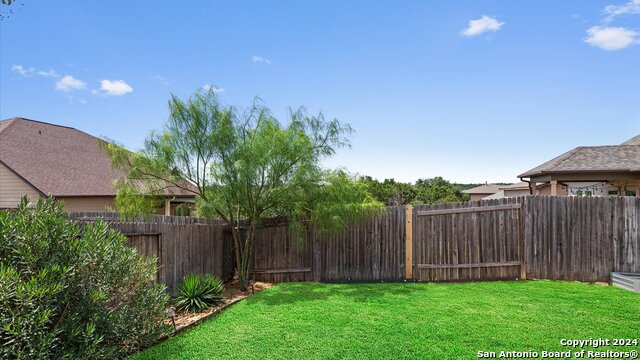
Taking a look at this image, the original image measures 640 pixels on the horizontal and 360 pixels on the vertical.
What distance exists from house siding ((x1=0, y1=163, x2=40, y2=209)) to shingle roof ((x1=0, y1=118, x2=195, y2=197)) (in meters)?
0.24

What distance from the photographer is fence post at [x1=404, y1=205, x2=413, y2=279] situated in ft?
28.1

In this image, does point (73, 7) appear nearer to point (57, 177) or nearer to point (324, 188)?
point (324, 188)

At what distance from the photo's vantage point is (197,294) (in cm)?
657

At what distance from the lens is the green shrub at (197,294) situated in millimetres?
6441

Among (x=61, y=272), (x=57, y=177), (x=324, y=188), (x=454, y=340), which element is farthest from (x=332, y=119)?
(x=57, y=177)

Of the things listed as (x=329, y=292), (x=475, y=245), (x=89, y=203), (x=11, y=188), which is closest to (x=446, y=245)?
(x=475, y=245)

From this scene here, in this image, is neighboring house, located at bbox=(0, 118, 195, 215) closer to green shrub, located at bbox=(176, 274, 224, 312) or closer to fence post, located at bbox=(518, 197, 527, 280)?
green shrub, located at bbox=(176, 274, 224, 312)

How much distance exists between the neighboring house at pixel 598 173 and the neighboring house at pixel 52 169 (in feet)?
44.7

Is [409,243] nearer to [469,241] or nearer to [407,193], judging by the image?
[469,241]

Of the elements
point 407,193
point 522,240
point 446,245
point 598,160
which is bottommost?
point 446,245

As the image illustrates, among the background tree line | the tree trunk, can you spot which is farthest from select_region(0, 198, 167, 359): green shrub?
the background tree line

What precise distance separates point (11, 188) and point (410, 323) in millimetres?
16395

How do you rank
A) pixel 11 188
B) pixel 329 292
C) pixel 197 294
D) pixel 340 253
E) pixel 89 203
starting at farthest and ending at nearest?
pixel 89 203
pixel 11 188
pixel 340 253
pixel 329 292
pixel 197 294

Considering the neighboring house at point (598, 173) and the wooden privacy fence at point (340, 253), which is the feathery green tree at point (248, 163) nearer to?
the wooden privacy fence at point (340, 253)
